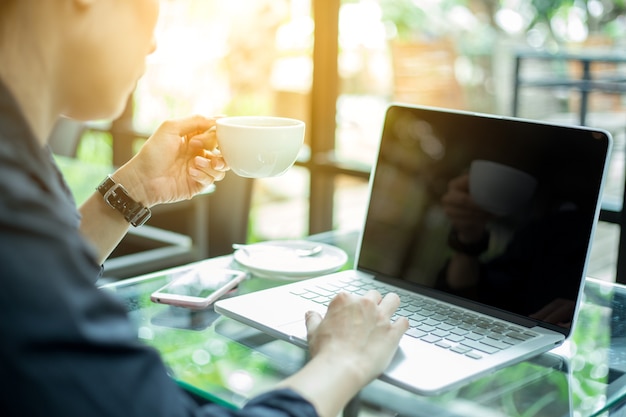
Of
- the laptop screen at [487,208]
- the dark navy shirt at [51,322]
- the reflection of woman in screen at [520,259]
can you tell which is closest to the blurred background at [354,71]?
the laptop screen at [487,208]

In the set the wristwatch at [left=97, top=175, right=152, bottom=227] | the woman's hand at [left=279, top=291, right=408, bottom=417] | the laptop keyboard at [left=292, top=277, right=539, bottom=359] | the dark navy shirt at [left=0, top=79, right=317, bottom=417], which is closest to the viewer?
the dark navy shirt at [left=0, top=79, right=317, bottom=417]

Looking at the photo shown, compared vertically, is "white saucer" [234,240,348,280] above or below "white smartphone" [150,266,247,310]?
above

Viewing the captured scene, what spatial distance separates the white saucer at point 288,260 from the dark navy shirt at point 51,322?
53 cm

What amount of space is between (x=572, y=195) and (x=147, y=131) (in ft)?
7.34

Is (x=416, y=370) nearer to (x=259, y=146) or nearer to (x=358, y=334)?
(x=358, y=334)

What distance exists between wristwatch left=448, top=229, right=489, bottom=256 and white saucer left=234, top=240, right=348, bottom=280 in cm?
21

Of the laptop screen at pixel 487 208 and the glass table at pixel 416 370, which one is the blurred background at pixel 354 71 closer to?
the laptop screen at pixel 487 208

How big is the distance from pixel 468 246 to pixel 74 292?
2.04 ft

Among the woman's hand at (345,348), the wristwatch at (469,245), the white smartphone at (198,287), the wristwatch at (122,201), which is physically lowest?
the white smartphone at (198,287)

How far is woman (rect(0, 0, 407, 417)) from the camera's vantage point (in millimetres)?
582

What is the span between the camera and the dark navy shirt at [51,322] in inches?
22.7

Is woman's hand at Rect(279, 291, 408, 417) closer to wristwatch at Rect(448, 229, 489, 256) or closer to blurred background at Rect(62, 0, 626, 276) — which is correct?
wristwatch at Rect(448, 229, 489, 256)

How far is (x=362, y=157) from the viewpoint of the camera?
2.55 m

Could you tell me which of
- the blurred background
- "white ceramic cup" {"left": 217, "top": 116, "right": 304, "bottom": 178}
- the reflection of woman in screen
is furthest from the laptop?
the blurred background
